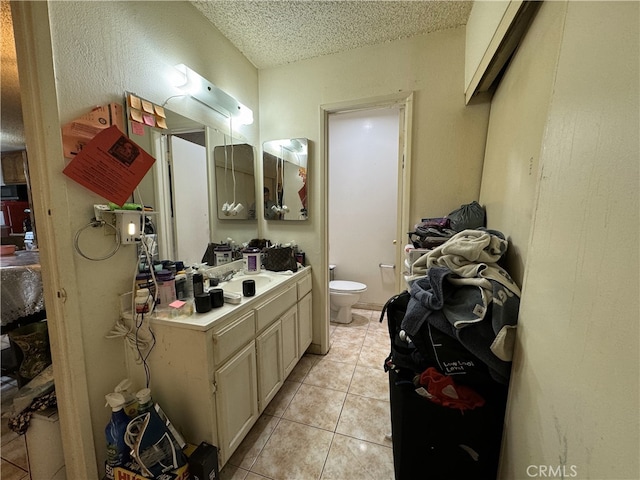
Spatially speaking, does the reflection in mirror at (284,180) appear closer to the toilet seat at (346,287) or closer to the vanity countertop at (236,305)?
the vanity countertop at (236,305)

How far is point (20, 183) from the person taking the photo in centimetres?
198

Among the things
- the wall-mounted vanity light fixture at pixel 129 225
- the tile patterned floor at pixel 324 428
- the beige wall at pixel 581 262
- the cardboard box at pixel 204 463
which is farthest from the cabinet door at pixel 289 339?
the beige wall at pixel 581 262

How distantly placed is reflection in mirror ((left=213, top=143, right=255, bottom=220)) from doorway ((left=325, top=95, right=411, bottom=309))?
1.12 metres

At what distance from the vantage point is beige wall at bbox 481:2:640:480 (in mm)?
466

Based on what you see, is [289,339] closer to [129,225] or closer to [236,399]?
[236,399]

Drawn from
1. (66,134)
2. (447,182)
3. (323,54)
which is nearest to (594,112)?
(447,182)

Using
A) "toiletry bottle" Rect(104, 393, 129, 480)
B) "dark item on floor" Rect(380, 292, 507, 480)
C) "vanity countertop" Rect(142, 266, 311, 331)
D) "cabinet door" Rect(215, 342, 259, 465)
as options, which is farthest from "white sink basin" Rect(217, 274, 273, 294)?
"dark item on floor" Rect(380, 292, 507, 480)

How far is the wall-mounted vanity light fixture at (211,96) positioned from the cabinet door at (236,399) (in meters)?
1.51

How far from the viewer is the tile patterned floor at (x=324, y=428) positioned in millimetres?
1285

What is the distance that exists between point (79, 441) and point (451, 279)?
5.49 ft

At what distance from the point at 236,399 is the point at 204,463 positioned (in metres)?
0.27

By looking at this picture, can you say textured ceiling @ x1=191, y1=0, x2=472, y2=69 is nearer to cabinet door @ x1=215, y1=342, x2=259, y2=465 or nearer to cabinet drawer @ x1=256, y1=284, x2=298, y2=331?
cabinet drawer @ x1=256, y1=284, x2=298, y2=331

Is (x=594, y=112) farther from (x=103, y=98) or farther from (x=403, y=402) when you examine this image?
(x=103, y=98)

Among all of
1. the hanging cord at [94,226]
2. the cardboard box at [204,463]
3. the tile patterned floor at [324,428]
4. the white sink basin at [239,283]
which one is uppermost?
the hanging cord at [94,226]
